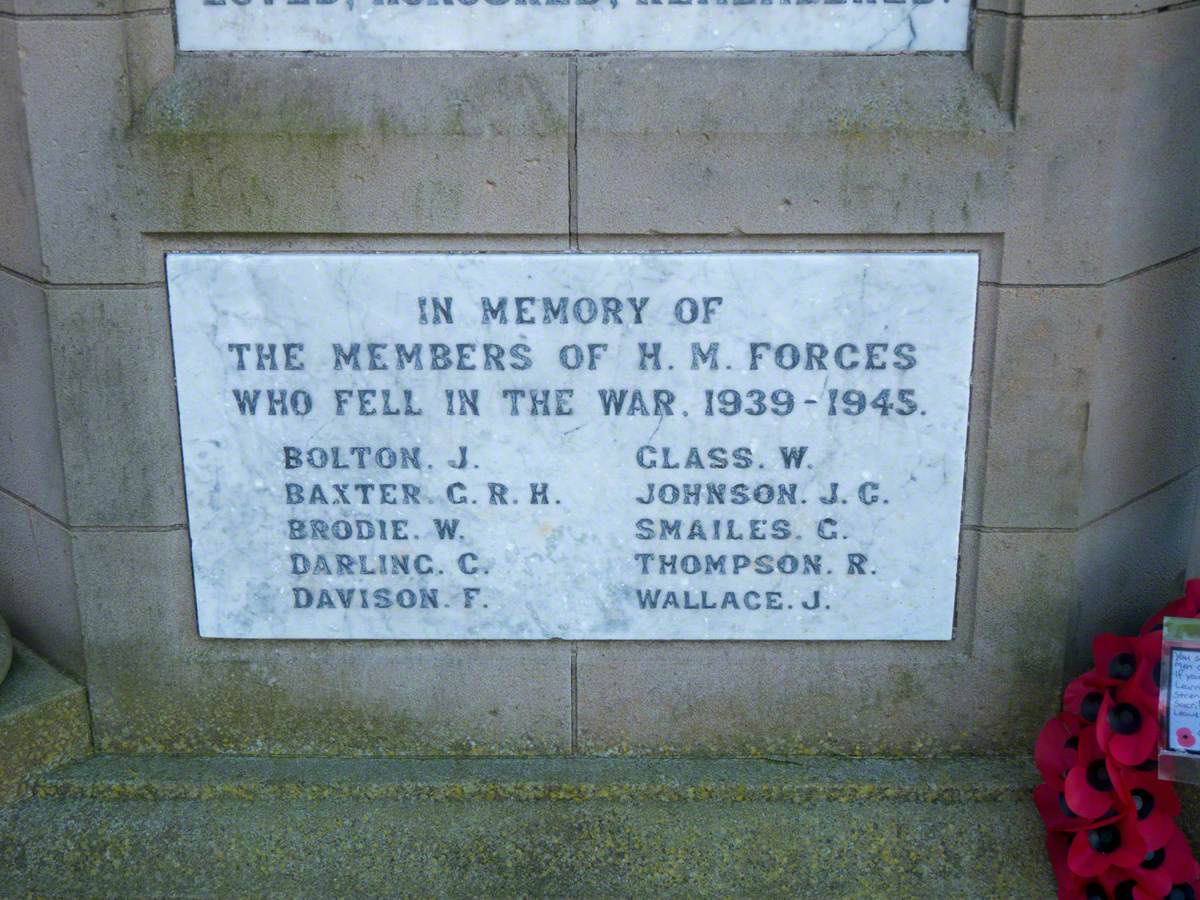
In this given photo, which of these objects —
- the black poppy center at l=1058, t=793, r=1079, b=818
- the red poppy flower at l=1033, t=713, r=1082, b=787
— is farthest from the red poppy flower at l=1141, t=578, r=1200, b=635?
the black poppy center at l=1058, t=793, r=1079, b=818

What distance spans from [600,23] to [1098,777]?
2435 millimetres

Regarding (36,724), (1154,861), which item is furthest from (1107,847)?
(36,724)

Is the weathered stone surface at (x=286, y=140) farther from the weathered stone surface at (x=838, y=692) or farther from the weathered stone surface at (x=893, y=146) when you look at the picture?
the weathered stone surface at (x=838, y=692)

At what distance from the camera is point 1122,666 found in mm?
3283

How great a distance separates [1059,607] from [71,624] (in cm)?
298

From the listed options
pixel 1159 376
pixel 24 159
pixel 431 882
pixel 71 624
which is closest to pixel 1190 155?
pixel 1159 376

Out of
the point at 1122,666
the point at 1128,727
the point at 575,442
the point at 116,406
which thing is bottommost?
the point at 1128,727

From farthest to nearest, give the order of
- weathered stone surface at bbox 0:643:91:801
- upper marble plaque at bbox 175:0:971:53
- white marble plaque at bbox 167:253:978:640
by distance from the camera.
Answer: weathered stone surface at bbox 0:643:91:801 → white marble plaque at bbox 167:253:978:640 → upper marble plaque at bbox 175:0:971:53

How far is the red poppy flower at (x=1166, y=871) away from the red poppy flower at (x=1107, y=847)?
1.5 inches

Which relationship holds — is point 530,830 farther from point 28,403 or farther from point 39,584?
point 28,403

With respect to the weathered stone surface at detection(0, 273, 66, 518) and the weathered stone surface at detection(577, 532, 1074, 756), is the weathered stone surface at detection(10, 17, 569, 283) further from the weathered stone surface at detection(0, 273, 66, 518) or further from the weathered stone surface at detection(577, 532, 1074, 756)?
the weathered stone surface at detection(577, 532, 1074, 756)

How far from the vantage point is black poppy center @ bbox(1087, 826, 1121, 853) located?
3.15 m

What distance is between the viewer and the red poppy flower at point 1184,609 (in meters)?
3.21

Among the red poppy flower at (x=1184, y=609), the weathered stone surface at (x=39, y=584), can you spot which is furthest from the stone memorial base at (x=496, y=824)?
the red poppy flower at (x=1184, y=609)
